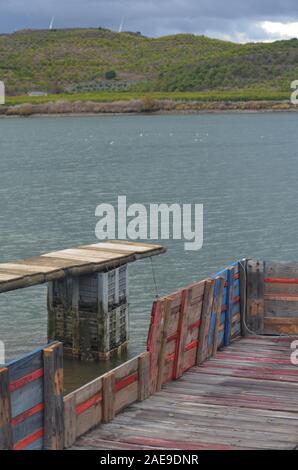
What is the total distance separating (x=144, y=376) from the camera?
13.5m

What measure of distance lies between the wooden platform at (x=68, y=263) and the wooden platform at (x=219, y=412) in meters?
3.84

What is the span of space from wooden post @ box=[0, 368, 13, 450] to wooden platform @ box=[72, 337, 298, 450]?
133cm

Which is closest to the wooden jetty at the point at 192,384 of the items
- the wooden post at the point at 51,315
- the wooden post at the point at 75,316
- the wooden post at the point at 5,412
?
the wooden post at the point at 5,412

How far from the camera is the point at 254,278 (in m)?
17.8

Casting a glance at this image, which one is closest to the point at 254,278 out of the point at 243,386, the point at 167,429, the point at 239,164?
the point at 243,386

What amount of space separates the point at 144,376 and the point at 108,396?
1.06 meters

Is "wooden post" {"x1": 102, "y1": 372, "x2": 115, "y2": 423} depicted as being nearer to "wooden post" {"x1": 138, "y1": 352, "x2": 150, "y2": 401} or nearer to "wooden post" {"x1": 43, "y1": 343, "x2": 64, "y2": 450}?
"wooden post" {"x1": 138, "y1": 352, "x2": 150, "y2": 401}

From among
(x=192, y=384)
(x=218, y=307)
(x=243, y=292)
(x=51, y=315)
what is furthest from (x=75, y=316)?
(x=192, y=384)

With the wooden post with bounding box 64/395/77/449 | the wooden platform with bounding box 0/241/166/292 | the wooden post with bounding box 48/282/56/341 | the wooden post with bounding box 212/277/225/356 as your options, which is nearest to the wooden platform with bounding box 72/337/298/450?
the wooden post with bounding box 64/395/77/449

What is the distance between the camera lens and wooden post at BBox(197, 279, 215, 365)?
1555cm

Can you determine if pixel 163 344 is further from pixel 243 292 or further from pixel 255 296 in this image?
pixel 255 296
